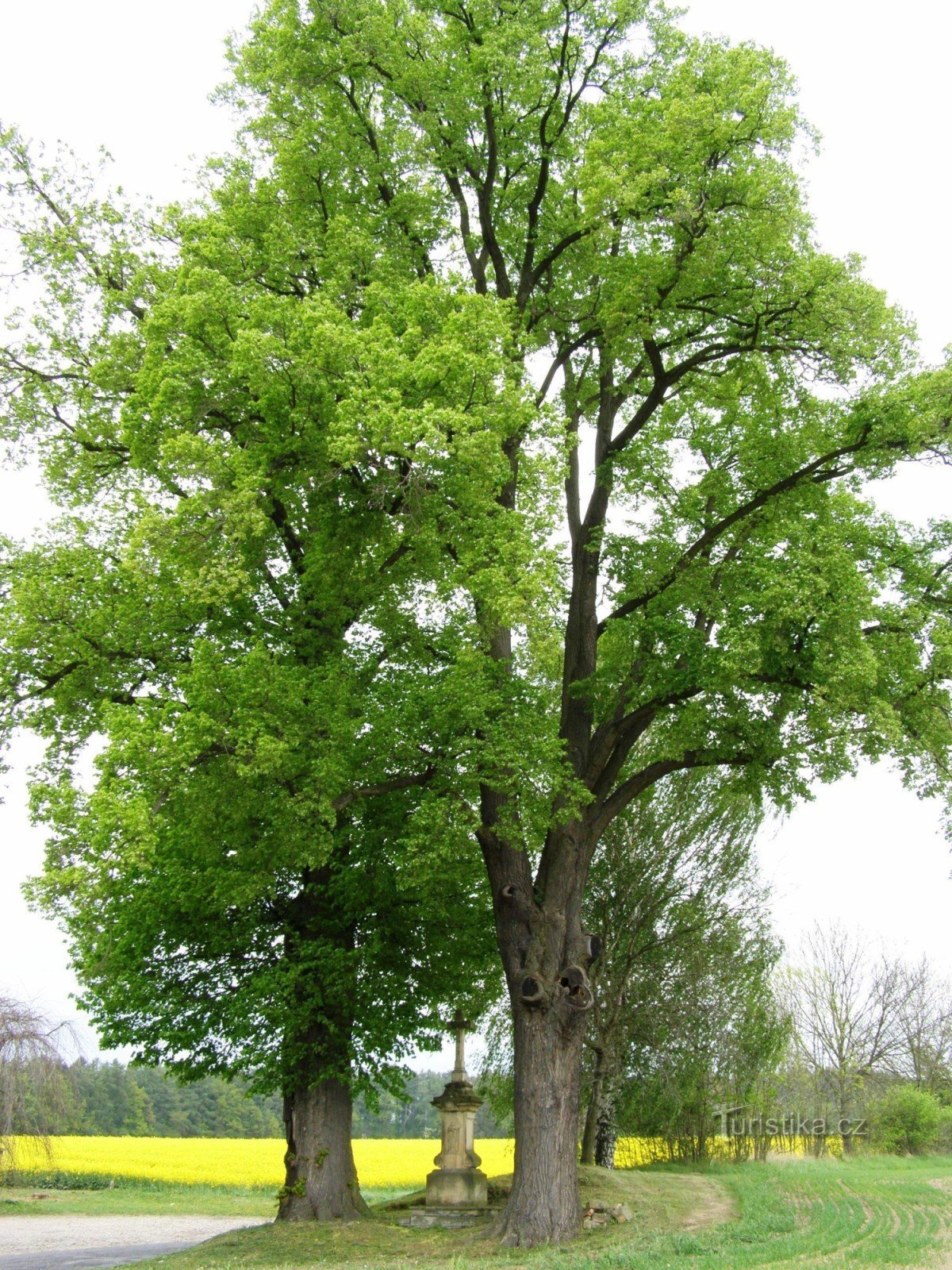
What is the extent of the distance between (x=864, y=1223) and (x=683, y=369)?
10.7 m

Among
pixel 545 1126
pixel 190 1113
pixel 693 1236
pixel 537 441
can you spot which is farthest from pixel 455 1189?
pixel 190 1113

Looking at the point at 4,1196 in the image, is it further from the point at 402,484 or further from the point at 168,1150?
the point at 402,484

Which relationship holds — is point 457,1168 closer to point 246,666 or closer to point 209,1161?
point 246,666

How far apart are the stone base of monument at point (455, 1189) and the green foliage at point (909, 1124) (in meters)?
17.3

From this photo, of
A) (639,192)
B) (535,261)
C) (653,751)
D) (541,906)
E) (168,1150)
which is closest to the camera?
(639,192)

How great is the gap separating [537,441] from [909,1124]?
24.1 m

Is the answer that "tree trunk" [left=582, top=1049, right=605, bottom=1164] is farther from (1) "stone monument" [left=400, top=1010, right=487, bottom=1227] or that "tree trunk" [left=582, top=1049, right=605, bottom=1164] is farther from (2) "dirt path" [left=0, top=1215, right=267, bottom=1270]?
(2) "dirt path" [left=0, top=1215, right=267, bottom=1270]

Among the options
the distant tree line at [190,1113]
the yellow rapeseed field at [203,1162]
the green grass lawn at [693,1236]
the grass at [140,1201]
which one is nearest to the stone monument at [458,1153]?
the green grass lawn at [693,1236]

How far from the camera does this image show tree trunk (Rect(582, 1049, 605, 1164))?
20078 millimetres

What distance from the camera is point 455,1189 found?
1512 centimetres

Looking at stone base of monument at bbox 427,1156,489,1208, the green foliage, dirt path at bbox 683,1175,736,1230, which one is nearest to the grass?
stone base of monument at bbox 427,1156,489,1208

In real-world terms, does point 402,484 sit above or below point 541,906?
above

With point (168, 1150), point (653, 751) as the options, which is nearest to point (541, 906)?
point (653, 751)

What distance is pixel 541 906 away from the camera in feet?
43.8
